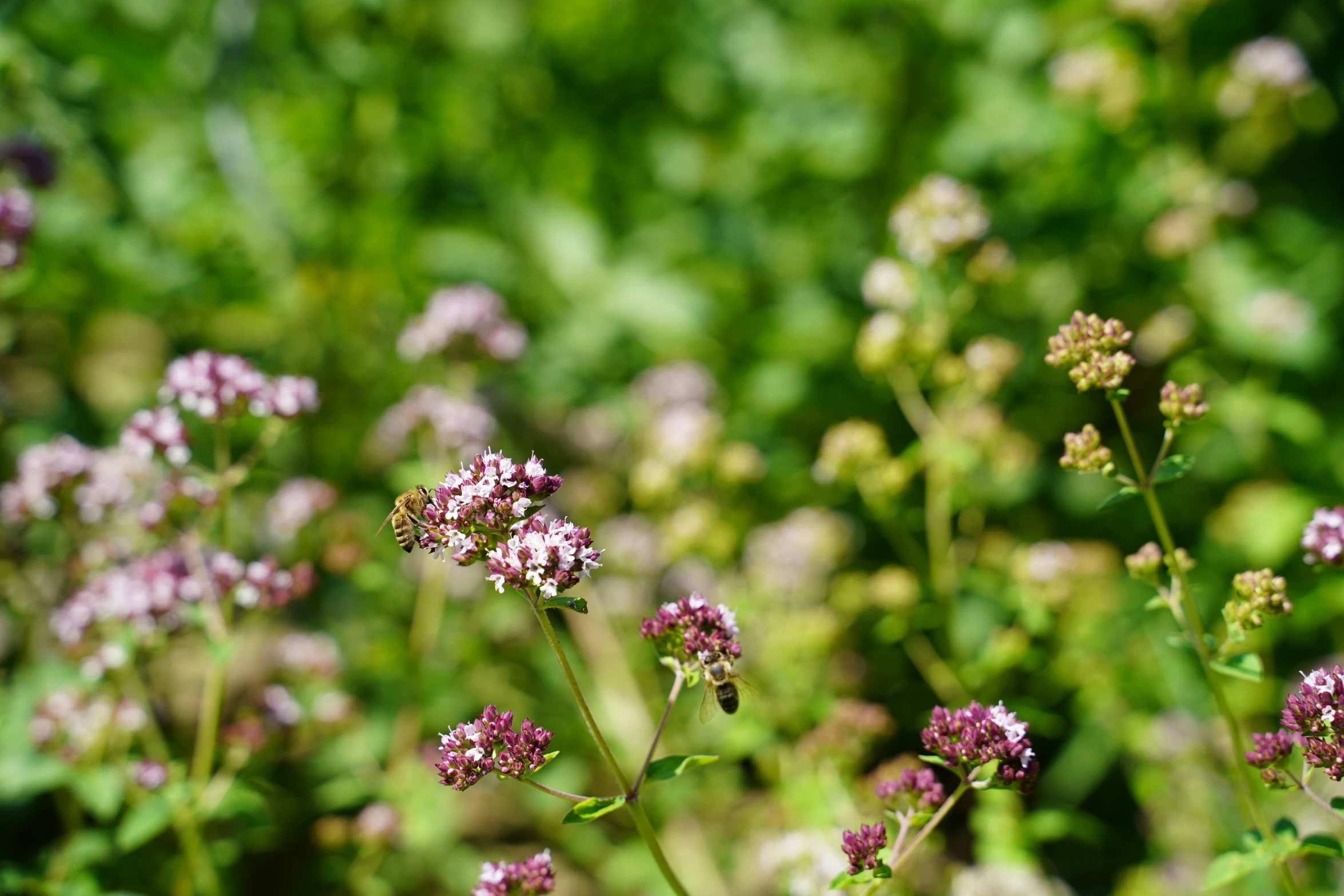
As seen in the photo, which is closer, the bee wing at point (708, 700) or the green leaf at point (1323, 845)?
the green leaf at point (1323, 845)

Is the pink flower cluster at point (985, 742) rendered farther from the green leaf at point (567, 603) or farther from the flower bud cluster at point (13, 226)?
the flower bud cluster at point (13, 226)

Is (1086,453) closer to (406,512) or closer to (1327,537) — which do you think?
(1327,537)

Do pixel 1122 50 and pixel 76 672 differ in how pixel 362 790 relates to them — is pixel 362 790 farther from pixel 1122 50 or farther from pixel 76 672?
pixel 1122 50

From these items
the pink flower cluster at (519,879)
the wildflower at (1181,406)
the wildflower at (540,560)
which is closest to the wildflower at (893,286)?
the wildflower at (1181,406)

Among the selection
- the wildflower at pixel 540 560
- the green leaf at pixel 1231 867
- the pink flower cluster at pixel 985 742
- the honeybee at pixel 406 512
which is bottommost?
the green leaf at pixel 1231 867

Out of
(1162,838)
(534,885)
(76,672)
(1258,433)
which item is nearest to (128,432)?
(76,672)

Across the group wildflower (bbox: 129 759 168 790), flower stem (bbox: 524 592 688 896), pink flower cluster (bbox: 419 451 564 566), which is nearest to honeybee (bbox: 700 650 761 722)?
flower stem (bbox: 524 592 688 896)
